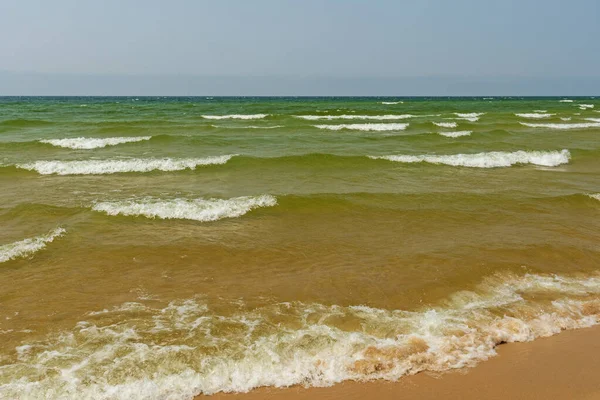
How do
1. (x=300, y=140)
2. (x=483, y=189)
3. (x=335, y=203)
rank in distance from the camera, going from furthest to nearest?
(x=300, y=140)
(x=483, y=189)
(x=335, y=203)

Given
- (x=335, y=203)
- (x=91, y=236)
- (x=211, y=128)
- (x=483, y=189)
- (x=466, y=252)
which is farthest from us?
(x=211, y=128)

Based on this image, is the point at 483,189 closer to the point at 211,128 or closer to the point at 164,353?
the point at 164,353

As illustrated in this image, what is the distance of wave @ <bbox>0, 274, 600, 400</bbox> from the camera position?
14.1ft

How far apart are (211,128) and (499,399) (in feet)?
85.8

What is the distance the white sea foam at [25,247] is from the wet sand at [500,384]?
5132 millimetres

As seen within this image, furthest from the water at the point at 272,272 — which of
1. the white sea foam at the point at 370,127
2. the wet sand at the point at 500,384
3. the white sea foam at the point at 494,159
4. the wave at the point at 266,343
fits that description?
the white sea foam at the point at 370,127

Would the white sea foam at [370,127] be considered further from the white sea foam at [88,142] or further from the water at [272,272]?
the water at [272,272]

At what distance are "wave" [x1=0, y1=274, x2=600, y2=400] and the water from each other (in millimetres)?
23

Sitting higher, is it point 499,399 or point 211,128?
point 211,128

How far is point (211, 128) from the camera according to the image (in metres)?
28.2

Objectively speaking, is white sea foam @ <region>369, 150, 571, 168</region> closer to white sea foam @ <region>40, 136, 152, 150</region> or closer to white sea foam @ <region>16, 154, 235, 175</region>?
white sea foam @ <region>16, 154, 235, 175</region>

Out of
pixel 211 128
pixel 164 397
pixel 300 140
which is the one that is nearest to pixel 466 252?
pixel 164 397

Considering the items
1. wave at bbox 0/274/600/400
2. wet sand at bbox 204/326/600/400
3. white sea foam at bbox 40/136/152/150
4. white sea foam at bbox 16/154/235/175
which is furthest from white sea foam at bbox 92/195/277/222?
white sea foam at bbox 40/136/152/150

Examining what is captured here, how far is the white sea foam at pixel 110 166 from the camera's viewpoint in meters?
15.0
